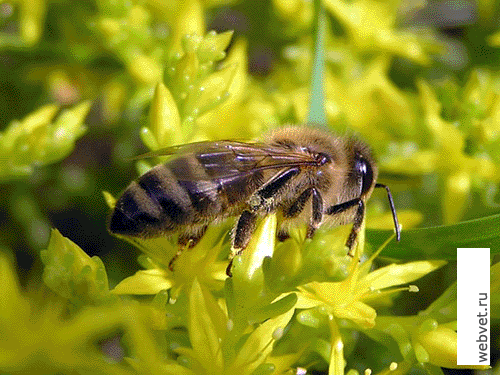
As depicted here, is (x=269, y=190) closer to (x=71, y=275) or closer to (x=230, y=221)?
(x=230, y=221)

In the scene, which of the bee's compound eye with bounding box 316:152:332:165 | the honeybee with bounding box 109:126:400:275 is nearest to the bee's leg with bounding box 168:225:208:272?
the honeybee with bounding box 109:126:400:275

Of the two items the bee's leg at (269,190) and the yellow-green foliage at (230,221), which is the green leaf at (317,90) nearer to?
the yellow-green foliage at (230,221)

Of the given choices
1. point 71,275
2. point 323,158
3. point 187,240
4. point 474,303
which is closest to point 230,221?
point 187,240

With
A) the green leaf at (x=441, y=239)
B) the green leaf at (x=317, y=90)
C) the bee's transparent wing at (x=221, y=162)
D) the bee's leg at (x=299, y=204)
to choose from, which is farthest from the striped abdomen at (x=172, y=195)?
the green leaf at (x=317, y=90)

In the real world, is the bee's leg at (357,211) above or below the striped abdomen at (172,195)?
below

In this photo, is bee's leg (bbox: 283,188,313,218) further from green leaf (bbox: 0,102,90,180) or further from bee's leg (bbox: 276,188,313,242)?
green leaf (bbox: 0,102,90,180)

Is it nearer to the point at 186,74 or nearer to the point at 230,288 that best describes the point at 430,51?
the point at 186,74
